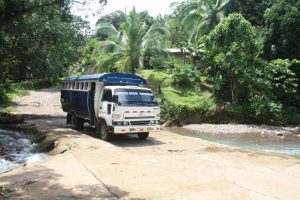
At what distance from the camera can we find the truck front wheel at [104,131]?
1597 cm

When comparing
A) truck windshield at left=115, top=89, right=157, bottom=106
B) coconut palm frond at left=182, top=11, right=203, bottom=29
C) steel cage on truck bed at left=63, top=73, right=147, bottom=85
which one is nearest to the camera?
truck windshield at left=115, top=89, right=157, bottom=106

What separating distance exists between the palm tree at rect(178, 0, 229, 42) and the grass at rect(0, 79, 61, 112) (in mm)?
17499

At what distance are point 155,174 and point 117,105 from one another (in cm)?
562

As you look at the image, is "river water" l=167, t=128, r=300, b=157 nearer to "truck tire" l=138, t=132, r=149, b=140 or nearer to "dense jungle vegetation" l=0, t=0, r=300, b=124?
"dense jungle vegetation" l=0, t=0, r=300, b=124

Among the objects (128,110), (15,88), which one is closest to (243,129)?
(128,110)

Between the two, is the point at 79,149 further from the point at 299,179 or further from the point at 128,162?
the point at 299,179

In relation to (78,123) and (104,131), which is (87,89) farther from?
(78,123)

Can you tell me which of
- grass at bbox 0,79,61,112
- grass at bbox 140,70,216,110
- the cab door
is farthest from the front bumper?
grass at bbox 0,79,61,112

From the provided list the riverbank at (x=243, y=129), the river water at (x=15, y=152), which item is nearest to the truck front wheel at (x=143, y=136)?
the river water at (x=15, y=152)

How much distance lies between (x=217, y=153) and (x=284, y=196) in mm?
5571

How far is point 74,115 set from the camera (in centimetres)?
1988

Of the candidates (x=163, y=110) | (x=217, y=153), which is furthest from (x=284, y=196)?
(x=163, y=110)

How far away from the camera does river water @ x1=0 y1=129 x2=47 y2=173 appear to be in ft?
44.5

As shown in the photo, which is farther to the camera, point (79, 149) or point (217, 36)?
point (217, 36)
